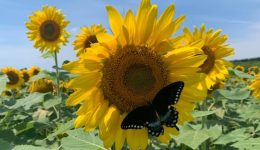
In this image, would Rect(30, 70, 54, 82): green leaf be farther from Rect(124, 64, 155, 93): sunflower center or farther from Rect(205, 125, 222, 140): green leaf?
Rect(124, 64, 155, 93): sunflower center

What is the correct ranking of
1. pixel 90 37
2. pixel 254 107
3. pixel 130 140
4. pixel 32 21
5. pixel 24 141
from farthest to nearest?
pixel 32 21 < pixel 90 37 < pixel 254 107 < pixel 24 141 < pixel 130 140

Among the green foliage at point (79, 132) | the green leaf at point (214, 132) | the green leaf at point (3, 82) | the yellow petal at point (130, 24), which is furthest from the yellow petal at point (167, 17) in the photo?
the green leaf at point (214, 132)

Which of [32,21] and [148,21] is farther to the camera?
[32,21]

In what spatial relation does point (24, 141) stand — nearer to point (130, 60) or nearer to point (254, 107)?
point (130, 60)

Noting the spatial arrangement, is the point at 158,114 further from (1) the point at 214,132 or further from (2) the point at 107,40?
(1) the point at 214,132

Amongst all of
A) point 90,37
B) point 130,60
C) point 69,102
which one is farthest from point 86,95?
point 90,37

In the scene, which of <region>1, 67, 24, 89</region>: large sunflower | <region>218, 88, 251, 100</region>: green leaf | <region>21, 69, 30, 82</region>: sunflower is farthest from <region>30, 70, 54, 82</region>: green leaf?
<region>21, 69, 30, 82</region>: sunflower
